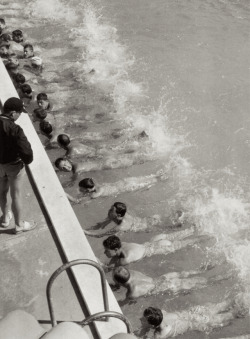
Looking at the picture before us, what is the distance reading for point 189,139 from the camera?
10.1 metres

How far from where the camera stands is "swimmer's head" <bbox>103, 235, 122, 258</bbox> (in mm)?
6898

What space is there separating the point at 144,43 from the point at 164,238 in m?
7.29

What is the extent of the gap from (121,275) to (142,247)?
→ 87 centimetres

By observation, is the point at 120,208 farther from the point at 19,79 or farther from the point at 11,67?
the point at 11,67

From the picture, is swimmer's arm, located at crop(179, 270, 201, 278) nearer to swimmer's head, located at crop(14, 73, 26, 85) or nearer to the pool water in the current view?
the pool water

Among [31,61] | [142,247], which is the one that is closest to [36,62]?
[31,61]

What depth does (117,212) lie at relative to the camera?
7.39m

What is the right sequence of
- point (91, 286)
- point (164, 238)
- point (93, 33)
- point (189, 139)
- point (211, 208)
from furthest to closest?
point (93, 33) → point (189, 139) → point (211, 208) → point (164, 238) → point (91, 286)

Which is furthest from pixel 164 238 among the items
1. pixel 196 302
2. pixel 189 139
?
pixel 189 139

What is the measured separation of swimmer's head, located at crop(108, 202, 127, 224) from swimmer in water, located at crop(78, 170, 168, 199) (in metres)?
0.70

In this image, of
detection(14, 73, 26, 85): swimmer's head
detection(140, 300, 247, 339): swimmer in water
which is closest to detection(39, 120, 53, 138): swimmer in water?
detection(14, 73, 26, 85): swimmer's head

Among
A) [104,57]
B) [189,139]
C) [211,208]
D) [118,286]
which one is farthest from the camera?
[104,57]

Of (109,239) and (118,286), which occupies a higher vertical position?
(109,239)

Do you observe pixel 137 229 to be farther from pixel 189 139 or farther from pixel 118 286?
pixel 189 139
